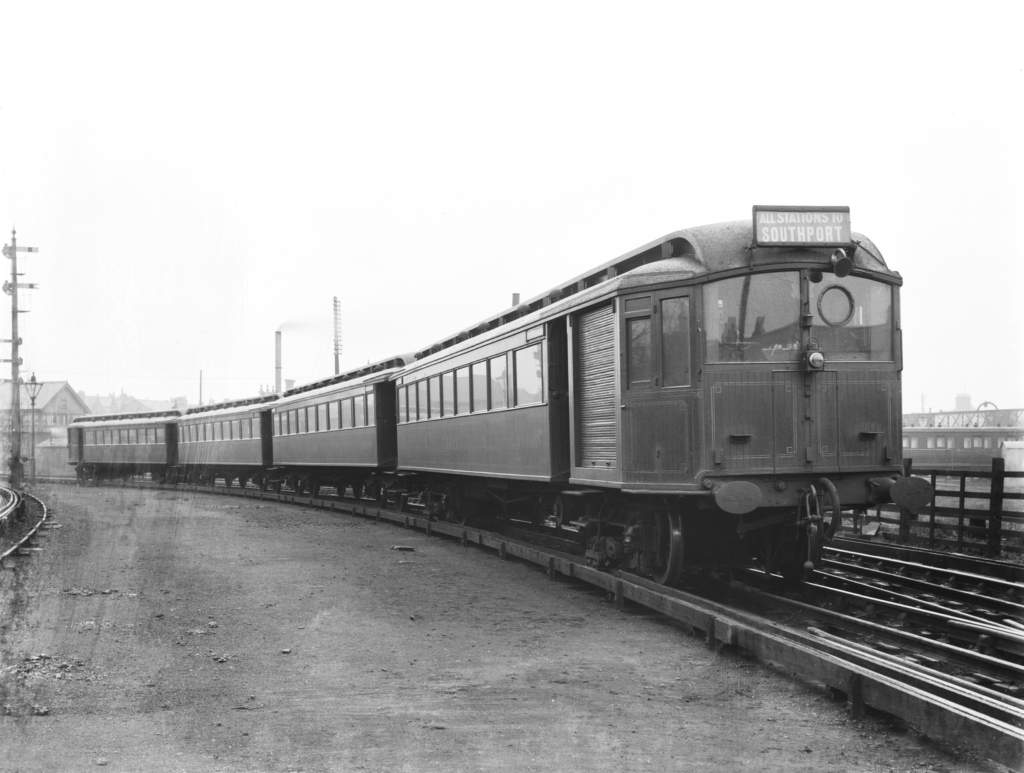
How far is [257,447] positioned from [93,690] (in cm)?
2554

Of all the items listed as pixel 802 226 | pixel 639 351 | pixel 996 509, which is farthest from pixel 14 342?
pixel 996 509

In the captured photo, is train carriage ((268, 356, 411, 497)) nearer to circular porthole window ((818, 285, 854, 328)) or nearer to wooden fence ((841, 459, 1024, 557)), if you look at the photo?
wooden fence ((841, 459, 1024, 557))

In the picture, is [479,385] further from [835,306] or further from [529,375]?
[835,306]

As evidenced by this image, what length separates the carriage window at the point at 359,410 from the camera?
2094cm

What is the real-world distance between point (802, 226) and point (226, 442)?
1144 inches

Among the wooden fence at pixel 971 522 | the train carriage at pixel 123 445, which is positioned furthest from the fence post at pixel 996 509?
the train carriage at pixel 123 445

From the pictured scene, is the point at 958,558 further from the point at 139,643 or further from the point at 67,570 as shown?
the point at 67,570

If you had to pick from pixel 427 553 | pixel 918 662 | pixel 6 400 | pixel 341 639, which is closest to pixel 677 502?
pixel 918 662

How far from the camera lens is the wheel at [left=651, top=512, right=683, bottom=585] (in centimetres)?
847

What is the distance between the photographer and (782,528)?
27.8 ft

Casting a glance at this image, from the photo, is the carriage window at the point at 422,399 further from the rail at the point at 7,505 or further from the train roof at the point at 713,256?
the train roof at the point at 713,256

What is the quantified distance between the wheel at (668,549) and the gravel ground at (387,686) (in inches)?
24.6

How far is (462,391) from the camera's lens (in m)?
13.9

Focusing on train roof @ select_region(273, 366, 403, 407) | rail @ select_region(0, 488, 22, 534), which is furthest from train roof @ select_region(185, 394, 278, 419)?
rail @ select_region(0, 488, 22, 534)
